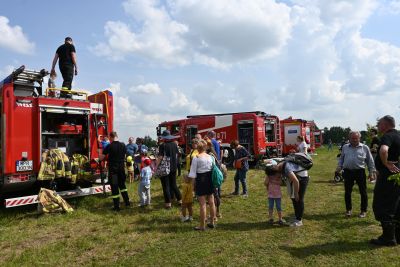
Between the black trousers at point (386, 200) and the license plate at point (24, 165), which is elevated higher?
the license plate at point (24, 165)

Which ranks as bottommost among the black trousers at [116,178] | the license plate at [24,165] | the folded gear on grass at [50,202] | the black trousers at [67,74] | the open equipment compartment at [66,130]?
the folded gear on grass at [50,202]

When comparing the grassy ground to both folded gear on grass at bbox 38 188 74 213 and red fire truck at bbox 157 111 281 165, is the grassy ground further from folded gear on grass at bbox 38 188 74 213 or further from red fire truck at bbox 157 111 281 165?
red fire truck at bbox 157 111 281 165

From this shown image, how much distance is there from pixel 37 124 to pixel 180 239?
164 inches

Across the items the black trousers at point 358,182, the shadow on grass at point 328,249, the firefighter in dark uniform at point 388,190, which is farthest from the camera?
the black trousers at point 358,182

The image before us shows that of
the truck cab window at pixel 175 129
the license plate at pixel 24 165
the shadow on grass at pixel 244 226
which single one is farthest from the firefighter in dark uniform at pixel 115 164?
the truck cab window at pixel 175 129

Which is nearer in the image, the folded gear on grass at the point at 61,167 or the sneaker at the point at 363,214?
the sneaker at the point at 363,214

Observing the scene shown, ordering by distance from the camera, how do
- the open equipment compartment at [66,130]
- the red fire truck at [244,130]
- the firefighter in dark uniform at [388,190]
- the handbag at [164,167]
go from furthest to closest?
the red fire truck at [244,130] < the open equipment compartment at [66,130] < the handbag at [164,167] < the firefighter in dark uniform at [388,190]

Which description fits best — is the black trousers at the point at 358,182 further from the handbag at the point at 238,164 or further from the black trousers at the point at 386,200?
the handbag at the point at 238,164

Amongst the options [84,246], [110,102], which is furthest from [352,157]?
[110,102]

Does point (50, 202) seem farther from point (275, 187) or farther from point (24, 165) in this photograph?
point (275, 187)

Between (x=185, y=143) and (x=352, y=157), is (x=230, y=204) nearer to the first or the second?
(x=352, y=157)

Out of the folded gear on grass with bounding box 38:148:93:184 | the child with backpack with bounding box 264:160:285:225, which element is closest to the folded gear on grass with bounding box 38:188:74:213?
the folded gear on grass with bounding box 38:148:93:184

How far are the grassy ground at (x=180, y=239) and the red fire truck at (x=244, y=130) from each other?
31.5ft

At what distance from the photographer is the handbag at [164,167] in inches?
305
